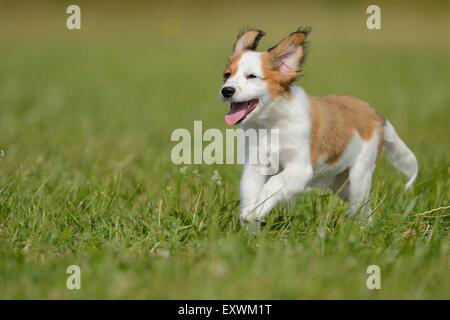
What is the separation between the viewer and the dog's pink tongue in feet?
15.8

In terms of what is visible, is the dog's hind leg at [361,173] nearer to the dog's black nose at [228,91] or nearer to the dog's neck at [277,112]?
the dog's neck at [277,112]

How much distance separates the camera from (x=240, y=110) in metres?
4.88

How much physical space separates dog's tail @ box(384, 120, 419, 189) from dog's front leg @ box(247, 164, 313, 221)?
3.68 feet

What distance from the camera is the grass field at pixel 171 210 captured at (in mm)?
3861

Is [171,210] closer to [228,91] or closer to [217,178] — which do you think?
[217,178]

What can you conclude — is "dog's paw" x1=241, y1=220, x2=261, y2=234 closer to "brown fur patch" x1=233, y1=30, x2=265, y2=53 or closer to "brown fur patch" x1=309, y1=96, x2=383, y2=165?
"brown fur patch" x1=309, y1=96, x2=383, y2=165

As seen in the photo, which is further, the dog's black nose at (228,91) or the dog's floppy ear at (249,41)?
the dog's floppy ear at (249,41)

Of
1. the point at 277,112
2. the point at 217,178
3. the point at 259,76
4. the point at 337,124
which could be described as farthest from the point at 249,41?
the point at 217,178

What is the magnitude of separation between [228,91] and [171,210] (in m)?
0.94

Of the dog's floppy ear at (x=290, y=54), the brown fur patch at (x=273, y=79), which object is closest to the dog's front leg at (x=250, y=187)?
the brown fur patch at (x=273, y=79)

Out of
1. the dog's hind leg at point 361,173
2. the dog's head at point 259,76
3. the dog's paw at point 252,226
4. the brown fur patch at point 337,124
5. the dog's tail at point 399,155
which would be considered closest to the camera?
the dog's paw at point 252,226

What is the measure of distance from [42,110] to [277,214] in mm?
6357

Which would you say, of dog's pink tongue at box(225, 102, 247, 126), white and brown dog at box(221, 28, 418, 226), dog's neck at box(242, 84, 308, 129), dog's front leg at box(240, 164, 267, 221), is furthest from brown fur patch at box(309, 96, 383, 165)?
dog's pink tongue at box(225, 102, 247, 126)
